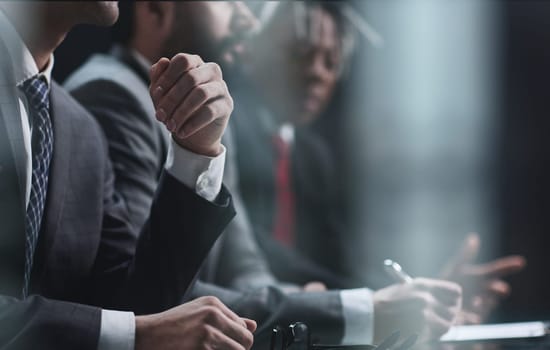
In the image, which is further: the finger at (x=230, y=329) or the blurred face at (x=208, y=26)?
the blurred face at (x=208, y=26)

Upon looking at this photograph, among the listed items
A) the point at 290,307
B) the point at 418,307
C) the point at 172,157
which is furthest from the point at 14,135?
the point at 418,307

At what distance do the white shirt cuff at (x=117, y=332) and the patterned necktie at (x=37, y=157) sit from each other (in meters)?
0.15

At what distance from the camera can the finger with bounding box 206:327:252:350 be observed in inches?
28.1

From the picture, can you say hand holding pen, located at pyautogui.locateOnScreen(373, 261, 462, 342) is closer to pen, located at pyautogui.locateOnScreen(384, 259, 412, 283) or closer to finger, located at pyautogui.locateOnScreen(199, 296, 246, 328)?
pen, located at pyautogui.locateOnScreen(384, 259, 412, 283)

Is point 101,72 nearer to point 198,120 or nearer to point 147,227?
point 147,227

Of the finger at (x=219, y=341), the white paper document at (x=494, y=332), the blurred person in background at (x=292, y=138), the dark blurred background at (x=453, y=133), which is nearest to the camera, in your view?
the finger at (x=219, y=341)

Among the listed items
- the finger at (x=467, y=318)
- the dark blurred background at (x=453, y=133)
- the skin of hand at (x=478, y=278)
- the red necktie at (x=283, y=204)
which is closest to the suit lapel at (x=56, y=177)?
the finger at (x=467, y=318)

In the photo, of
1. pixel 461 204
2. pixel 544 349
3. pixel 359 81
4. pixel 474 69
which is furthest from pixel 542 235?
pixel 544 349

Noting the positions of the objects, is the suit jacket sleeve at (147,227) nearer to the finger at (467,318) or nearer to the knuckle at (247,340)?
the knuckle at (247,340)

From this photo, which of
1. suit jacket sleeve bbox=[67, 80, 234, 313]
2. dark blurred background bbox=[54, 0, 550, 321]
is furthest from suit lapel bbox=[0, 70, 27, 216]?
dark blurred background bbox=[54, 0, 550, 321]

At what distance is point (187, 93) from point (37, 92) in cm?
21

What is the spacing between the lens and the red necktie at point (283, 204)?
1815 millimetres

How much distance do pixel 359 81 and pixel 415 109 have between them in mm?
197

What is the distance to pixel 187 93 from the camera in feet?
2.47
